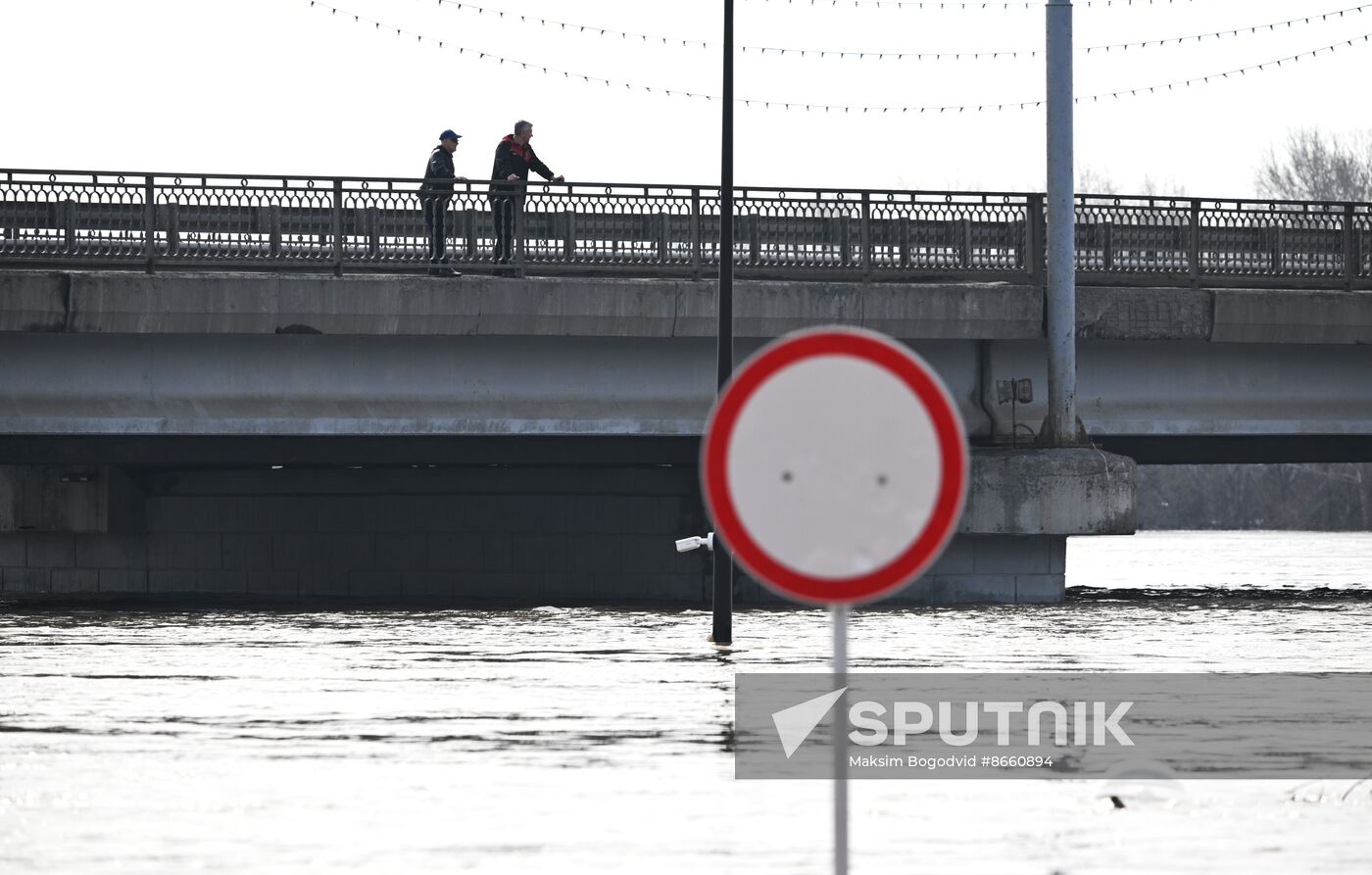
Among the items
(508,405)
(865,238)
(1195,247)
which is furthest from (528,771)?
(1195,247)

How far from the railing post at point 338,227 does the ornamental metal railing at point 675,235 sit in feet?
0.07

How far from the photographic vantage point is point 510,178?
25.9 m

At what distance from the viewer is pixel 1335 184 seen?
92.5 m

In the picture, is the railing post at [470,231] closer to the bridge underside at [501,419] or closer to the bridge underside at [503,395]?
the bridge underside at [501,419]

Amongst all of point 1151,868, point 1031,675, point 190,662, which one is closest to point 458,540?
point 190,662

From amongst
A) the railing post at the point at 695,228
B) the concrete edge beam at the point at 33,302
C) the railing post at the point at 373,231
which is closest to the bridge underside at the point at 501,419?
the concrete edge beam at the point at 33,302

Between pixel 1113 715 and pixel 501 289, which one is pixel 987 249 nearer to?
pixel 501 289

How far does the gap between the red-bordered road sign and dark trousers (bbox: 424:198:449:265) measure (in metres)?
19.8

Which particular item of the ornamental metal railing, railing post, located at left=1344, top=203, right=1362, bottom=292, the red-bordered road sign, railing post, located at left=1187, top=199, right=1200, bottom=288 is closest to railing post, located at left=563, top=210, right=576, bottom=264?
the ornamental metal railing

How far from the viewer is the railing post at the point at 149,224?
2489 centimetres

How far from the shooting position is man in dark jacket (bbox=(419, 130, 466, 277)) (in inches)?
1003

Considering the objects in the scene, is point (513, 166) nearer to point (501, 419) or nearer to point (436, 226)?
point (436, 226)

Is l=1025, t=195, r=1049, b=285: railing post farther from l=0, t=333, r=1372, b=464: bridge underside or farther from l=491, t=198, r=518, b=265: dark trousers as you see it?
l=491, t=198, r=518, b=265: dark trousers

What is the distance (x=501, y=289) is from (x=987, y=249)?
6068mm
